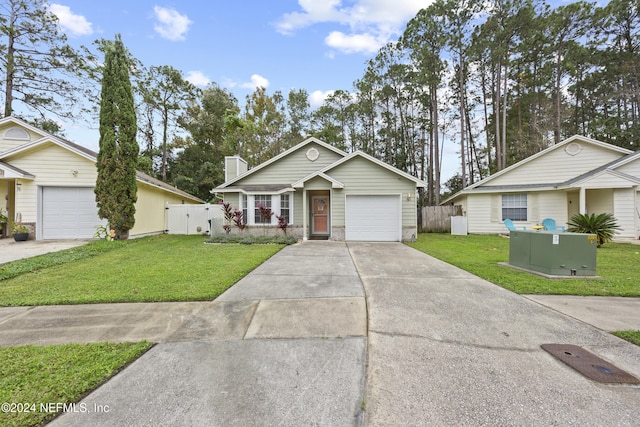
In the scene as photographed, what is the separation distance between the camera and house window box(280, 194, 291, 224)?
12.6 m

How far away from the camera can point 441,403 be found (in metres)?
1.94

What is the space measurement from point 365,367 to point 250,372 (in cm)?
107

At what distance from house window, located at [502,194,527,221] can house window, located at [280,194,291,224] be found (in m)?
11.9

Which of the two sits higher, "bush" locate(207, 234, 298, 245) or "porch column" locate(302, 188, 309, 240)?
"porch column" locate(302, 188, 309, 240)

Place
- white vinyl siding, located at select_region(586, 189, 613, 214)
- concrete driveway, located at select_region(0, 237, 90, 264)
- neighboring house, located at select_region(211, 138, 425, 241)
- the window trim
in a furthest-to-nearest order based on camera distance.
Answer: the window trim, white vinyl siding, located at select_region(586, 189, 613, 214), neighboring house, located at select_region(211, 138, 425, 241), concrete driveway, located at select_region(0, 237, 90, 264)

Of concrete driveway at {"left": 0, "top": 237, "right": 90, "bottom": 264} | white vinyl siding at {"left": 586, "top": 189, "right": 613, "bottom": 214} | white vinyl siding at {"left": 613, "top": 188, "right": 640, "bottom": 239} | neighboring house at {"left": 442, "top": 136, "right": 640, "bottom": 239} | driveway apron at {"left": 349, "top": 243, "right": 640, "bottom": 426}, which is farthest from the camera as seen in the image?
white vinyl siding at {"left": 586, "top": 189, "right": 613, "bottom": 214}

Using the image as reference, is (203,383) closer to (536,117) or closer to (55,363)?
(55,363)

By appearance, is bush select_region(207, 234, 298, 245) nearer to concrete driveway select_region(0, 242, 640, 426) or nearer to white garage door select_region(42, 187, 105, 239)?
white garage door select_region(42, 187, 105, 239)

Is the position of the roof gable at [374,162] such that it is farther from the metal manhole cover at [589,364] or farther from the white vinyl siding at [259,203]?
the metal manhole cover at [589,364]

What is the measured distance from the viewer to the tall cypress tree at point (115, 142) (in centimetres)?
1031

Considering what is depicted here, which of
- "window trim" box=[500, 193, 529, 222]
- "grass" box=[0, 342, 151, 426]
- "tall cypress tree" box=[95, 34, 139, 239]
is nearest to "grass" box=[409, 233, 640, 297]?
"window trim" box=[500, 193, 529, 222]

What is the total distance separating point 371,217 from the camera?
38.5ft

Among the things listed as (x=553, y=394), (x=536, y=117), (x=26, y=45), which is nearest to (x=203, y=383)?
(x=553, y=394)

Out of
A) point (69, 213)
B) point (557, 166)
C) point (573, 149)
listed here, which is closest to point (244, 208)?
point (69, 213)
